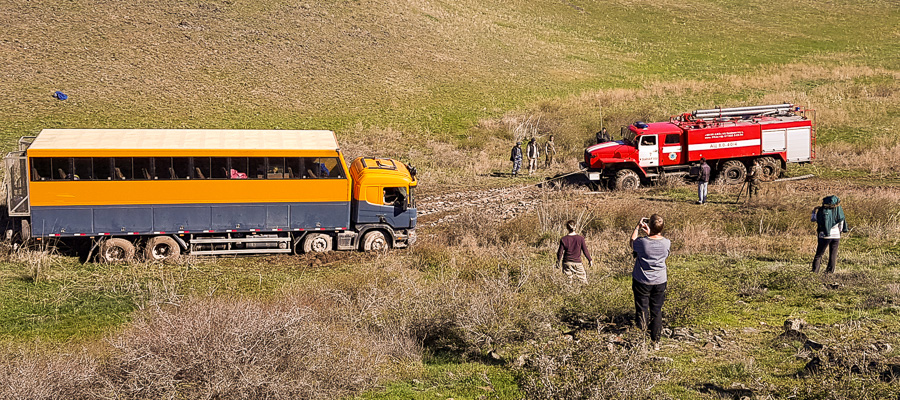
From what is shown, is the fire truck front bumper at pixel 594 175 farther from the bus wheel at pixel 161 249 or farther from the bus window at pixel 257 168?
the bus wheel at pixel 161 249

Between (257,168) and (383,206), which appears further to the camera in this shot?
(383,206)

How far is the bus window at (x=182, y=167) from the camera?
18406mm

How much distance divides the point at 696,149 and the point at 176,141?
1841cm

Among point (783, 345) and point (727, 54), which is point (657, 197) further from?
point (727, 54)

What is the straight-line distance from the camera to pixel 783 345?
36.2 ft

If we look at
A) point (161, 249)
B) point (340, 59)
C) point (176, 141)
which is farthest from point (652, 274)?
point (340, 59)

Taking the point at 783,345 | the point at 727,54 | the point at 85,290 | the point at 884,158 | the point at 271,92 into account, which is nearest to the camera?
the point at 783,345

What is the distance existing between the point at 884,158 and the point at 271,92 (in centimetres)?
3065

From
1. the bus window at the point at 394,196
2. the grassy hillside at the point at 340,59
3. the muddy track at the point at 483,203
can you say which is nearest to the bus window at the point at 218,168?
the bus window at the point at 394,196

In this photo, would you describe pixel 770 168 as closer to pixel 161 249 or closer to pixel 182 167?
pixel 182 167

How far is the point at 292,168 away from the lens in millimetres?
19156

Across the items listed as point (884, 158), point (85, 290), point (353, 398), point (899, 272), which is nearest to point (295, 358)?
point (353, 398)

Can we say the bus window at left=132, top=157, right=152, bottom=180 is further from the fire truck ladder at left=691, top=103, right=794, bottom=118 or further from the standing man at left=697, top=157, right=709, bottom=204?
the fire truck ladder at left=691, top=103, right=794, bottom=118

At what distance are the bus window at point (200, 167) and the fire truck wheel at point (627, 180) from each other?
15.0m
